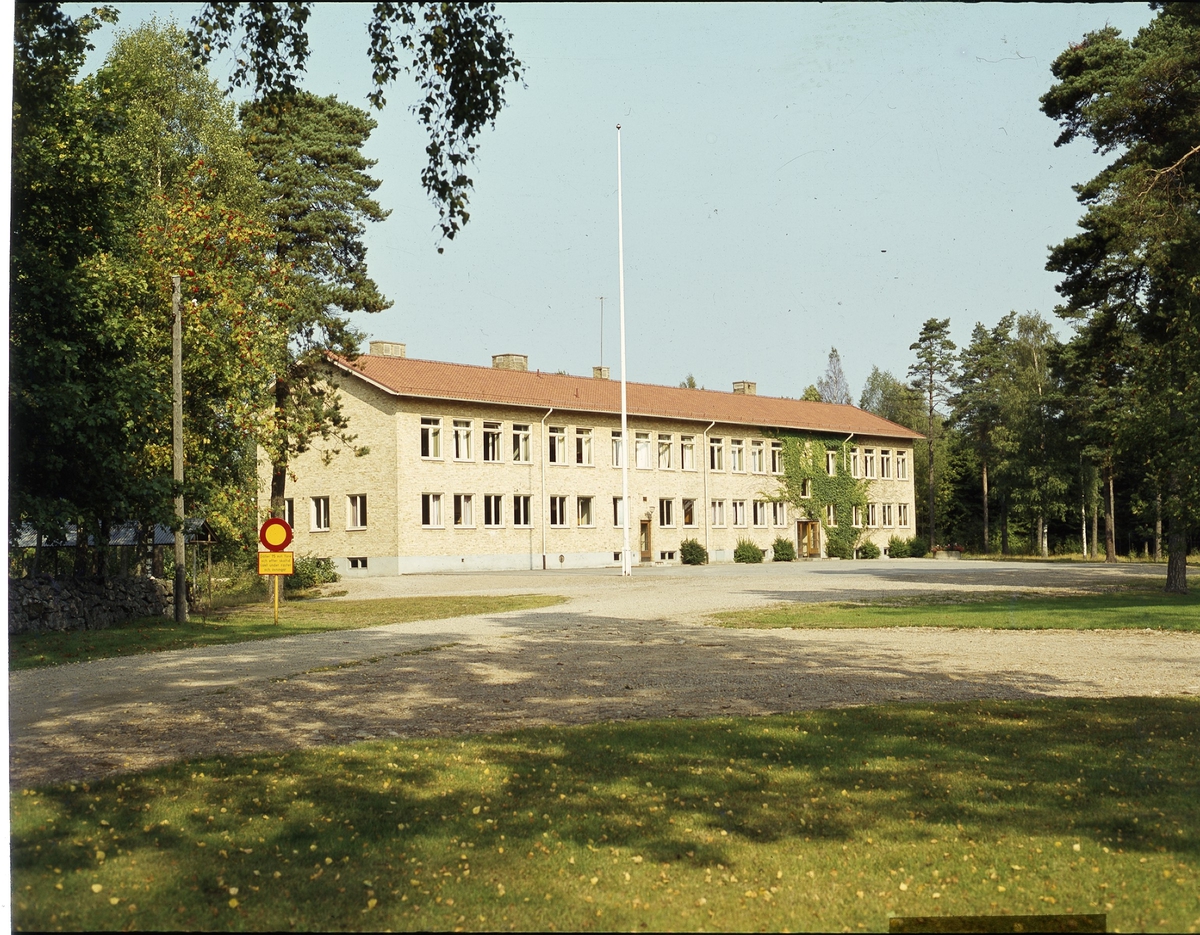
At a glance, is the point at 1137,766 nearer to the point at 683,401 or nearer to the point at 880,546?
the point at 683,401

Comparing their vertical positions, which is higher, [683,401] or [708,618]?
[683,401]

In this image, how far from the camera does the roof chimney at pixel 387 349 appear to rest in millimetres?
50094

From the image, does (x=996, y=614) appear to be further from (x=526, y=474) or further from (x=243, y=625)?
(x=526, y=474)

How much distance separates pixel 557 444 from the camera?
51.8 meters

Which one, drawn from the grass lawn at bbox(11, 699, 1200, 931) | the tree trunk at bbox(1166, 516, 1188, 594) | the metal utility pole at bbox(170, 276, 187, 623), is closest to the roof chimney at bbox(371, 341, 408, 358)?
the metal utility pole at bbox(170, 276, 187, 623)

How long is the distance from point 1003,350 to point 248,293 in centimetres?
3552

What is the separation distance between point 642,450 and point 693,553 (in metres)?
5.67

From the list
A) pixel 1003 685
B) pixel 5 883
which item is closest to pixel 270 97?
pixel 5 883

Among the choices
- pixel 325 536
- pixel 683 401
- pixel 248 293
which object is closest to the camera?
pixel 248 293

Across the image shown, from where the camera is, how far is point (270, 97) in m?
8.55

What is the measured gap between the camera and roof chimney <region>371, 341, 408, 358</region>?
50.1 meters

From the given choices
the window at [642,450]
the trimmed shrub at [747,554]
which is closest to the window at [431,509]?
the window at [642,450]

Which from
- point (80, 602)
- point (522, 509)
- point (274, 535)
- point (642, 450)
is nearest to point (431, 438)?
point (522, 509)

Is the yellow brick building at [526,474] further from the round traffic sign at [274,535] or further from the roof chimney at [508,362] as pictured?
the round traffic sign at [274,535]
